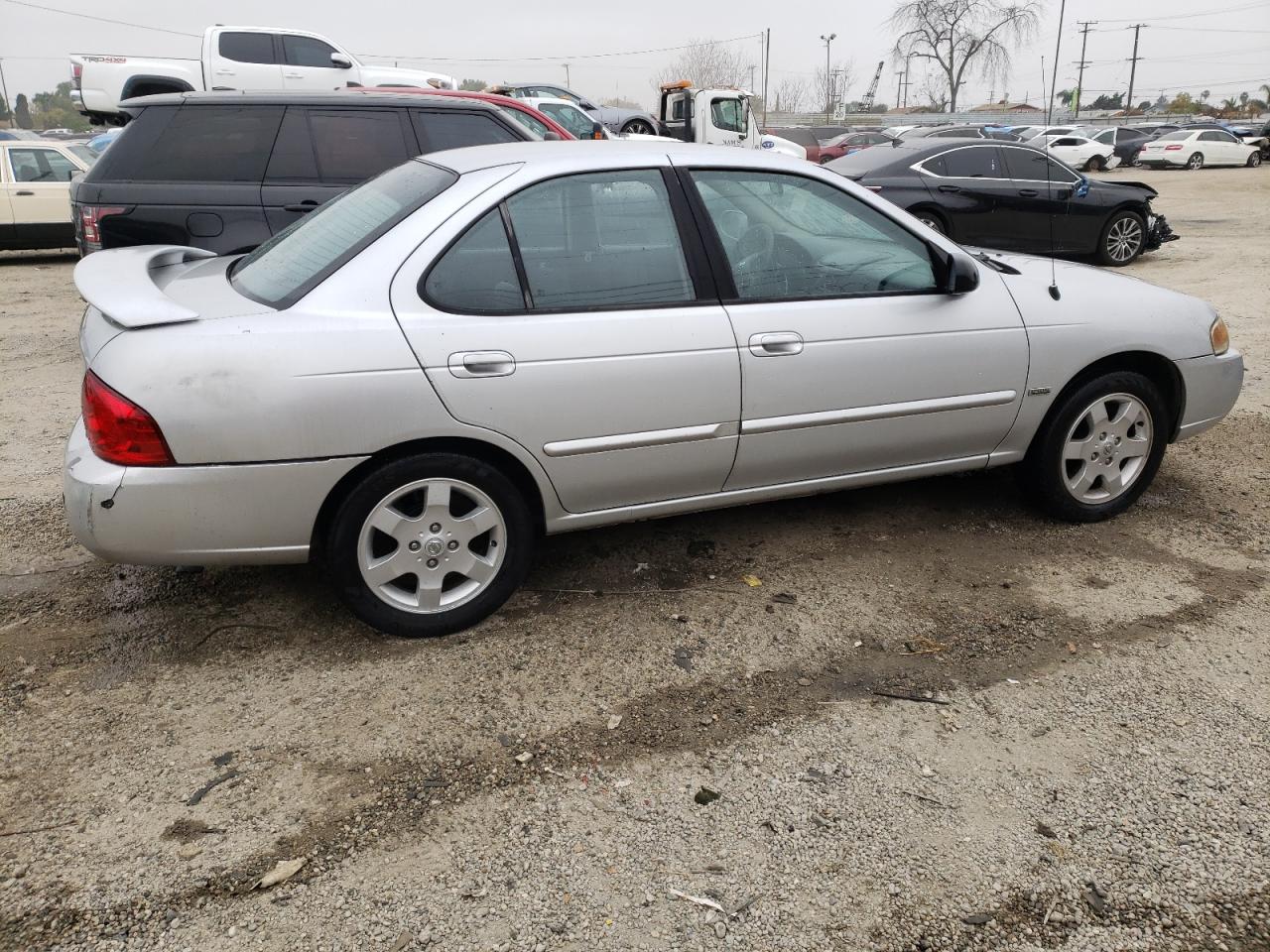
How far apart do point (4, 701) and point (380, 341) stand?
1.57 m

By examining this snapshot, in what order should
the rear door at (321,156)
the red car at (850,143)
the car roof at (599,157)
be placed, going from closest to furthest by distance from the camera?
1. the car roof at (599,157)
2. the rear door at (321,156)
3. the red car at (850,143)

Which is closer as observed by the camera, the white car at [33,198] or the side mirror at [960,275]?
the side mirror at [960,275]

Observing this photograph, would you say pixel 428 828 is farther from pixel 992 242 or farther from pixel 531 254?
pixel 992 242

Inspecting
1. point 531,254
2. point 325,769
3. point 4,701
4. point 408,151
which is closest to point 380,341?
point 531,254

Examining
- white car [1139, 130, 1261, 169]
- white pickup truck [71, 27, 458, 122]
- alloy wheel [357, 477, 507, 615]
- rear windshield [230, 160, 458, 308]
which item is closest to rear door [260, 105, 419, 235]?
rear windshield [230, 160, 458, 308]

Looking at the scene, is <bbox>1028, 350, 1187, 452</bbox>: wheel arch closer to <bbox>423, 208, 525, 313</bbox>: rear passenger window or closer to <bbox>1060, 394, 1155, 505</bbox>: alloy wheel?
<bbox>1060, 394, 1155, 505</bbox>: alloy wheel

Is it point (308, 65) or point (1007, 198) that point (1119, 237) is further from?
point (308, 65)

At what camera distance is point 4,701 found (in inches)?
118

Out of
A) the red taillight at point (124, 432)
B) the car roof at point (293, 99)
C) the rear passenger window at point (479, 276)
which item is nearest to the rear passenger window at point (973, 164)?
the car roof at point (293, 99)

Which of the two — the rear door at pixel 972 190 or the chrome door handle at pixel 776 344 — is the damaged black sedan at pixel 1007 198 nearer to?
the rear door at pixel 972 190

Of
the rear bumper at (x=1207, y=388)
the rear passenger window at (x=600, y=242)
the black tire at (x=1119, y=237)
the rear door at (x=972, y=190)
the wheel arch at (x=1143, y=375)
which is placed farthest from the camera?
the black tire at (x=1119, y=237)

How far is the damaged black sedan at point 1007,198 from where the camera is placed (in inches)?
442

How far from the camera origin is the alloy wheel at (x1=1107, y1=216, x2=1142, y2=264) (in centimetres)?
1185

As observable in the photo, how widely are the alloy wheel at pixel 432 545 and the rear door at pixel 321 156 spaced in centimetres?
383
